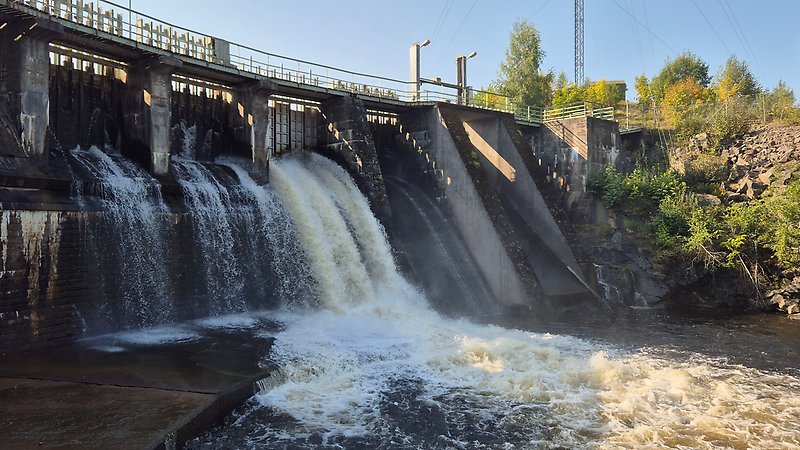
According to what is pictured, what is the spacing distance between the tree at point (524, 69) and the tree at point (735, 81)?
12551mm

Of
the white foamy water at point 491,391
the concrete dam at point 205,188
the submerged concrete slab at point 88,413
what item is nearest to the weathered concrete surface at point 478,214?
the concrete dam at point 205,188

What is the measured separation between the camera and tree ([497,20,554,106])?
42.1 meters

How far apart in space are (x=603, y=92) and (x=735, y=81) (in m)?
9.28

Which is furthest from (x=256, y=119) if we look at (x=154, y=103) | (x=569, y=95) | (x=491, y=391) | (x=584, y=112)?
(x=569, y=95)

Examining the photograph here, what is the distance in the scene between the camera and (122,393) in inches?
313

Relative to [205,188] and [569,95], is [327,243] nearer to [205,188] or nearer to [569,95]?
[205,188]

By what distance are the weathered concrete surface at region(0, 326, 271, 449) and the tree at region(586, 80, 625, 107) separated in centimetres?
4067

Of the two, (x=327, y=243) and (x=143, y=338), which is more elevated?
(x=327, y=243)

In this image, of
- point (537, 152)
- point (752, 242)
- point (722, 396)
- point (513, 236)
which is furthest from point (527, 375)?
point (537, 152)

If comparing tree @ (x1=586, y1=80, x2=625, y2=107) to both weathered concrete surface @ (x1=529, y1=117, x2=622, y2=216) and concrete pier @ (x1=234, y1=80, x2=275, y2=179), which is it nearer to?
weathered concrete surface @ (x1=529, y1=117, x2=622, y2=216)

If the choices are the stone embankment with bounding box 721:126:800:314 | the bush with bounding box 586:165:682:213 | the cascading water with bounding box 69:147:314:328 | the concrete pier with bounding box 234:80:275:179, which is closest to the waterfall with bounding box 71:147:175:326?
the cascading water with bounding box 69:147:314:328

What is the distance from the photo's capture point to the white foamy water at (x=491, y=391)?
26.5ft

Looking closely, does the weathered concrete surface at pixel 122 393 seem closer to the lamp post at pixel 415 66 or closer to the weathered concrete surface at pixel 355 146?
the weathered concrete surface at pixel 355 146

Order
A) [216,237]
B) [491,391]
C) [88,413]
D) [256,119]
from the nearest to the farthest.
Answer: [88,413], [491,391], [216,237], [256,119]
